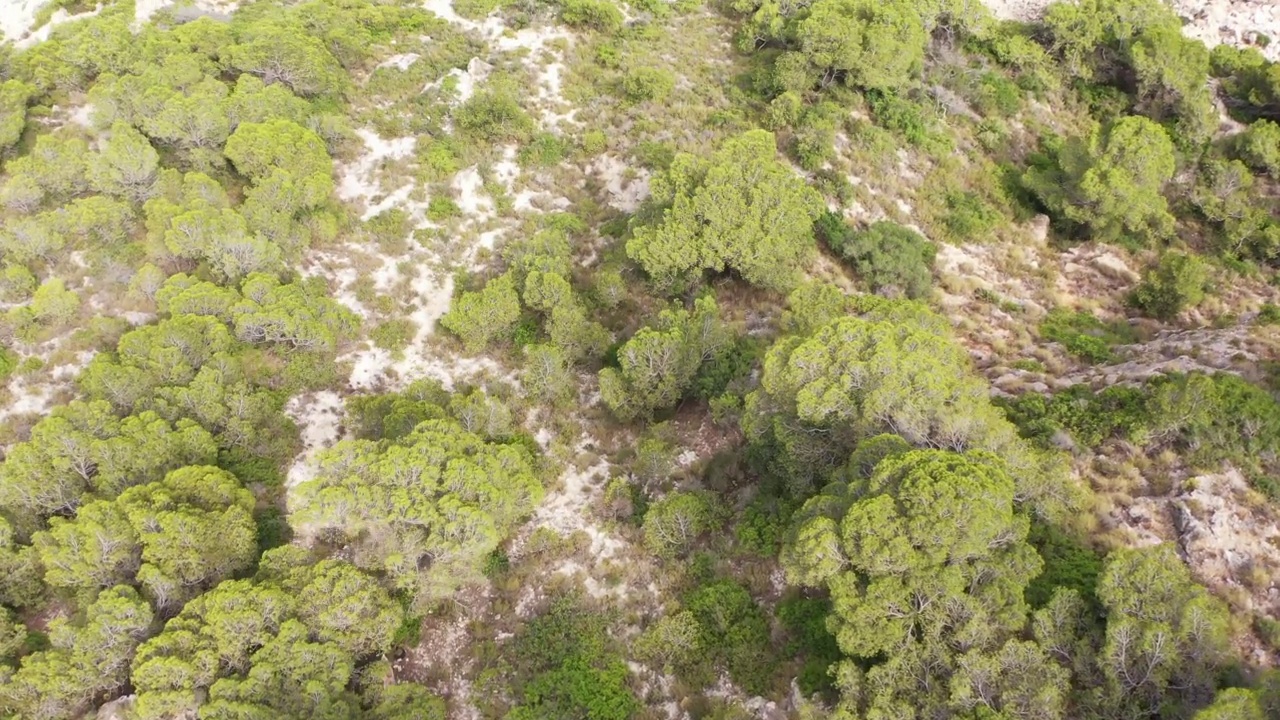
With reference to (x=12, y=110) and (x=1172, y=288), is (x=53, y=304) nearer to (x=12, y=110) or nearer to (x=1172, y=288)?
(x=12, y=110)

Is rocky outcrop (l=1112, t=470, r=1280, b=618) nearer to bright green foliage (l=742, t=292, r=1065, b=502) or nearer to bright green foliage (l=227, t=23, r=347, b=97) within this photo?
bright green foliage (l=742, t=292, r=1065, b=502)

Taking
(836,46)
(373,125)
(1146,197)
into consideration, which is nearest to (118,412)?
(373,125)

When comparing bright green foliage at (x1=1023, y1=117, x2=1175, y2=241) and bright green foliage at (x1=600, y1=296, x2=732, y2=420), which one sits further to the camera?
bright green foliage at (x1=1023, y1=117, x2=1175, y2=241)

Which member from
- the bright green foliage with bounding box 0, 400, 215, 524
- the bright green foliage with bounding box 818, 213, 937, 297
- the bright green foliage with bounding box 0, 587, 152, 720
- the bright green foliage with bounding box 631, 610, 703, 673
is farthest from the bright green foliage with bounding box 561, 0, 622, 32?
the bright green foliage with bounding box 0, 587, 152, 720

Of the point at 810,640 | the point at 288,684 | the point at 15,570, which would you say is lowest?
the point at 15,570

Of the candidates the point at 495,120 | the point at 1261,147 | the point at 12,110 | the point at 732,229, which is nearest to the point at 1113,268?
the point at 1261,147

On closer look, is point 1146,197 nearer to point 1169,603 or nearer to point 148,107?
point 1169,603
